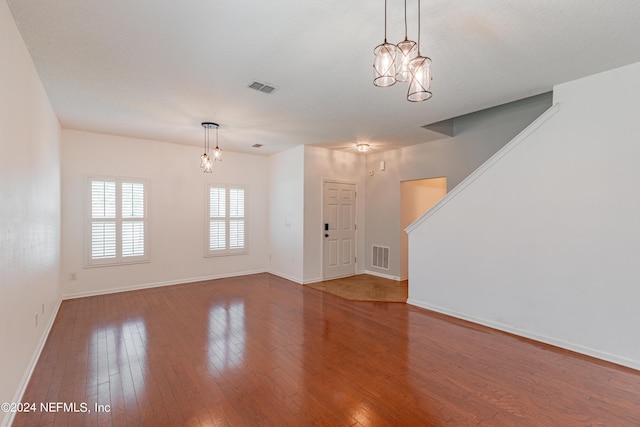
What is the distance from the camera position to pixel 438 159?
555 centimetres

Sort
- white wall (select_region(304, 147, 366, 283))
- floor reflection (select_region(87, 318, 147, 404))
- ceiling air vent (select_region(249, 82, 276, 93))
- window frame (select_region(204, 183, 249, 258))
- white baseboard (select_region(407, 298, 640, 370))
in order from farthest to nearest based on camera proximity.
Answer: window frame (select_region(204, 183, 249, 258))
white wall (select_region(304, 147, 366, 283))
ceiling air vent (select_region(249, 82, 276, 93))
white baseboard (select_region(407, 298, 640, 370))
floor reflection (select_region(87, 318, 147, 404))

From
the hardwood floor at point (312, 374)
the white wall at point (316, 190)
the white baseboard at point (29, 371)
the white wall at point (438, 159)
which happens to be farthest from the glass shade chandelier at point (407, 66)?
the white wall at point (316, 190)

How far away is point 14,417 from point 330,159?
5.45m

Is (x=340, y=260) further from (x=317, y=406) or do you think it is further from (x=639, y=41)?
(x=639, y=41)

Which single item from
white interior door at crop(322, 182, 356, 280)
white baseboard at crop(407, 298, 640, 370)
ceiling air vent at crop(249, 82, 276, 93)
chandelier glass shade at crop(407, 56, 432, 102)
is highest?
ceiling air vent at crop(249, 82, 276, 93)

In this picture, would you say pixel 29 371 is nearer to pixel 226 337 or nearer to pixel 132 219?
pixel 226 337

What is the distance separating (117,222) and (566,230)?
21.3 ft

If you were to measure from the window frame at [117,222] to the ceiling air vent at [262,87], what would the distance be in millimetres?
3461

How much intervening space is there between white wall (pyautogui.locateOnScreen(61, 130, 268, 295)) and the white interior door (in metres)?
1.65

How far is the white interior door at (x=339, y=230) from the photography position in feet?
20.4

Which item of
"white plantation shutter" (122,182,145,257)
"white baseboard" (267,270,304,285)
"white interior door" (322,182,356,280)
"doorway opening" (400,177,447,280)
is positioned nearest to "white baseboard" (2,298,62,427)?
"white plantation shutter" (122,182,145,257)

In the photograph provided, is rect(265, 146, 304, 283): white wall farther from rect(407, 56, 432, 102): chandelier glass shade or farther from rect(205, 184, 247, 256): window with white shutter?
rect(407, 56, 432, 102): chandelier glass shade

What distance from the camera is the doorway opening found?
618cm

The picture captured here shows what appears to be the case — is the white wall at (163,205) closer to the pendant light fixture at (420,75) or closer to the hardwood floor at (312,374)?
the hardwood floor at (312,374)
